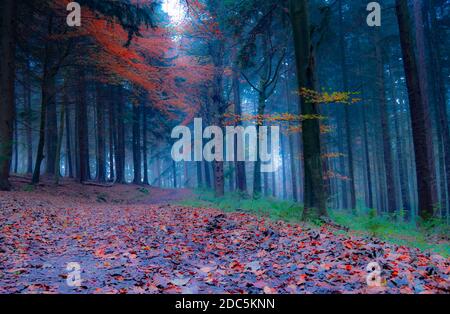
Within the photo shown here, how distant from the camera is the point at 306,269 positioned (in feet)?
15.4

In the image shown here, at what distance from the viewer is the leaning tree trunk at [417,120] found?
10.6 m

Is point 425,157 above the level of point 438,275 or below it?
above

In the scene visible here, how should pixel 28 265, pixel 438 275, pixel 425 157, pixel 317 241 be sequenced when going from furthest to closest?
pixel 425 157, pixel 317 241, pixel 28 265, pixel 438 275

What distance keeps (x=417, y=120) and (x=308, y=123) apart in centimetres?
403

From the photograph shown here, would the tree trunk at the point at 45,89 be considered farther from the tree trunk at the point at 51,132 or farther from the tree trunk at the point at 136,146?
the tree trunk at the point at 136,146

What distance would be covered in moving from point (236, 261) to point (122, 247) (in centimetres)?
251

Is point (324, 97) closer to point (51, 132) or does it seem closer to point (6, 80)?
point (6, 80)

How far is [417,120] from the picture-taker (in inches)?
423

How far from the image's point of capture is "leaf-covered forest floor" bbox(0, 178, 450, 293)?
4.10 meters

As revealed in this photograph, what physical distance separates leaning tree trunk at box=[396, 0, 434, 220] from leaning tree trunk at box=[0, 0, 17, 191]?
14.4m

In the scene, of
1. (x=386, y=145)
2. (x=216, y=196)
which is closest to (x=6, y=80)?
(x=216, y=196)

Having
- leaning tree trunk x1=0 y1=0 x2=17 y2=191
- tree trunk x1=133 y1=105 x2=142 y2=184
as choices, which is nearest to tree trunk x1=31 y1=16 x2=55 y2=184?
leaning tree trunk x1=0 y1=0 x2=17 y2=191
